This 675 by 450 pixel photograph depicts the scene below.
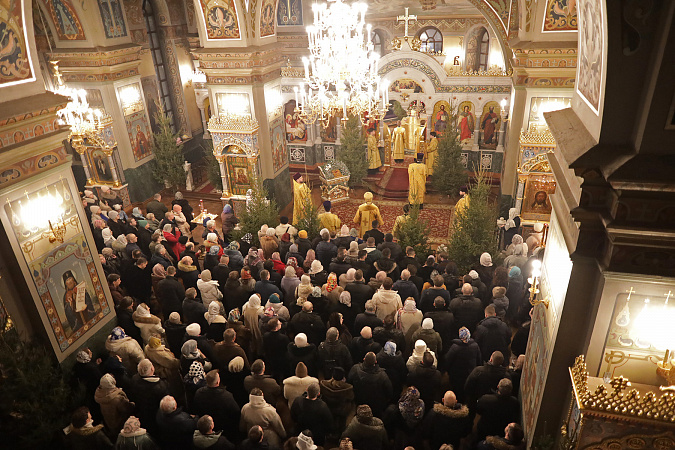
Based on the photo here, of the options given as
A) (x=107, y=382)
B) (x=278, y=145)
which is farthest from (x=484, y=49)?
(x=107, y=382)

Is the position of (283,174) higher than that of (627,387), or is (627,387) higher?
(627,387)

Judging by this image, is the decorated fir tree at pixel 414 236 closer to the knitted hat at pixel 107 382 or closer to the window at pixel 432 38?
the knitted hat at pixel 107 382

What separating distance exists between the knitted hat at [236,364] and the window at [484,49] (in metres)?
19.3

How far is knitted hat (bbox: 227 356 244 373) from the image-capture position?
544 centimetres

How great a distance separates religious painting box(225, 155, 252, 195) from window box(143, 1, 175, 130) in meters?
4.30

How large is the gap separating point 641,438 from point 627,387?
37 centimetres

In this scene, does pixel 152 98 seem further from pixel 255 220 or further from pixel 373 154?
pixel 255 220

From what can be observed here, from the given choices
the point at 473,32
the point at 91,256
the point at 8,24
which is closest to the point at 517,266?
the point at 91,256

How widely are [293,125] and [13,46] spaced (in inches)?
389

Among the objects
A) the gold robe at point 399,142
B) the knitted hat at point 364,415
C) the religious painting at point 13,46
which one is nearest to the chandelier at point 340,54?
the religious painting at point 13,46

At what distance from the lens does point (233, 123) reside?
36.4 ft

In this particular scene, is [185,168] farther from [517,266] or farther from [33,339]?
[517,266]

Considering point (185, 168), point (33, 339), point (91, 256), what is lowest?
point (185, 168)

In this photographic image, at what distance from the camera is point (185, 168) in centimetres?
1389
